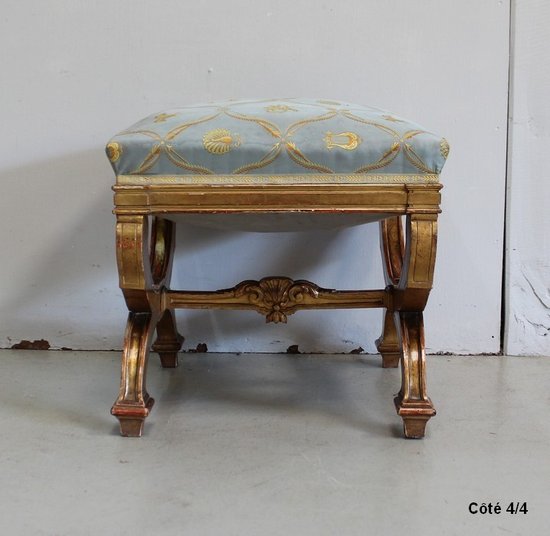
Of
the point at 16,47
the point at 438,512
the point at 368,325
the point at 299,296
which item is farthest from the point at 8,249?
the point at 438,512

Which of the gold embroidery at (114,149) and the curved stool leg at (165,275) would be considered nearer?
the gold embroidery at (114,149)

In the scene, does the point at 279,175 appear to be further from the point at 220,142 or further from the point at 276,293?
the point at 276,293

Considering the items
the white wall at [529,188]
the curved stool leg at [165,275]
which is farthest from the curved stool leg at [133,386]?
Result: the white wall at [529,188]

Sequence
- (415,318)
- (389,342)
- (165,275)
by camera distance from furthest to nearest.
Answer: (389,342), (165,275), (415,318)

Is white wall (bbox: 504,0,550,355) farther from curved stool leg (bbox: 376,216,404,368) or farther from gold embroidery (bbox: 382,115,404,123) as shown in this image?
gold embroidery (bbox: 382,115,404,123)

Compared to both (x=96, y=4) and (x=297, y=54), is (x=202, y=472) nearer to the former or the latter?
(x=297, y=54)

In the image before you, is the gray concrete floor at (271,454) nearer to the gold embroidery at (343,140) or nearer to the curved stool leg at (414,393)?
the curved stool leg at (414,393)

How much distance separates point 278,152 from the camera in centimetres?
87

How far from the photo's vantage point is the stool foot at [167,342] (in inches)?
50.8

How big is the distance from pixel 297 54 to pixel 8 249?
2.61ft

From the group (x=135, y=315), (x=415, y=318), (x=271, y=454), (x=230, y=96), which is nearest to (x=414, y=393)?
(x=415, y=318)

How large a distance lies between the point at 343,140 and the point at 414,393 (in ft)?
1.31

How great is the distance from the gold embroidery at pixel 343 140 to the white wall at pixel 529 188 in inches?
24.8

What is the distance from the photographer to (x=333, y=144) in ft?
2.85
